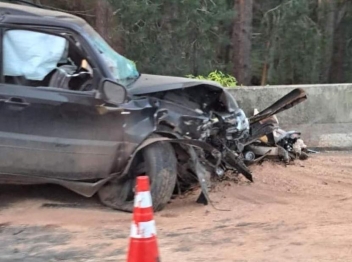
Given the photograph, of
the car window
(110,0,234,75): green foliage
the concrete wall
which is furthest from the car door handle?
(110,0,234,75): green foliage

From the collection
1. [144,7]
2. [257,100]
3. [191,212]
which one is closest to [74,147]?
[191,212]

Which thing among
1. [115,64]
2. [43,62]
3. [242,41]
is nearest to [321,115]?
[115,64]

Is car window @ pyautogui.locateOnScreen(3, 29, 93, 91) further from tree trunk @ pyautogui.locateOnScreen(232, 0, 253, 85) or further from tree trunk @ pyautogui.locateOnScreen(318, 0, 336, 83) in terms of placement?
tree trunk @ pyautogui.locateOnScreen(318, 0, 336, 83)

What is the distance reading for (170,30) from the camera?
2092 centimetres

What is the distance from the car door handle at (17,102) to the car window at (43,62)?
233 millimetres

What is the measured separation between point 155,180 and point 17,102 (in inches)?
62.1

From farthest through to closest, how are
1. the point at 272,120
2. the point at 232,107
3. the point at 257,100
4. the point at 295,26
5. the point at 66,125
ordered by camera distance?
1. the point at 295,26
2. the point at 257,100
3. the point at 272,120
4. the point at 232,107
5. the point at 66,125

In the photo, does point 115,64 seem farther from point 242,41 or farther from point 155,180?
point 242,41

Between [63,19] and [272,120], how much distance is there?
312 centimetres

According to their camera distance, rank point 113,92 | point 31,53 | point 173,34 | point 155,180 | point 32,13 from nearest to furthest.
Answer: point 113,92 → point 155,180 → point 31,53 → point 32,13 → point 173,34

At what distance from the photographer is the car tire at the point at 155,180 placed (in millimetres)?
6766

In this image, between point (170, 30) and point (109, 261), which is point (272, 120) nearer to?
point (109, 261)

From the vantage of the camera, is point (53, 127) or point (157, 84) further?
point (157, 84)

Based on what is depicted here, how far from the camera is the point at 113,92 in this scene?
664 centimetres
